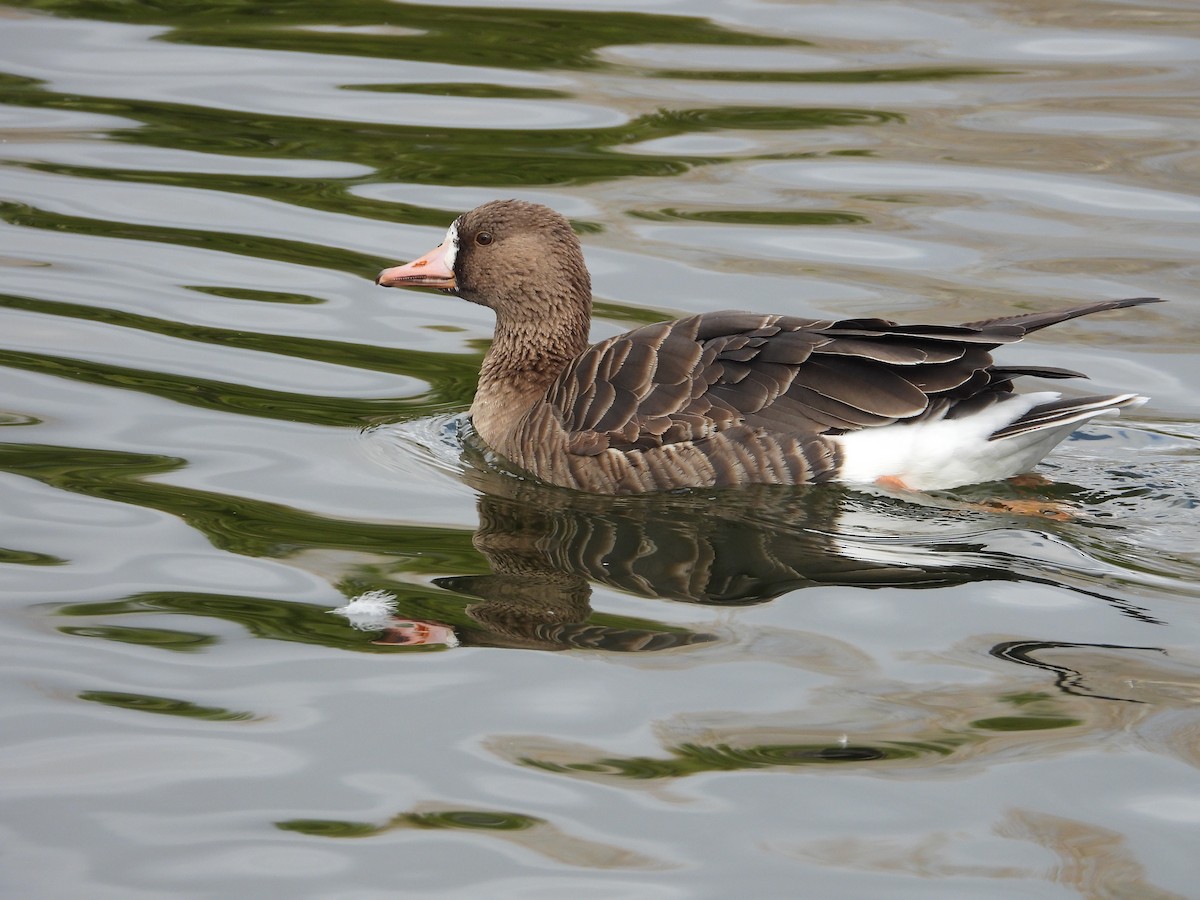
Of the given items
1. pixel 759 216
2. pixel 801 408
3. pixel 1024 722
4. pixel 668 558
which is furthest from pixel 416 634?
pixel 759 216

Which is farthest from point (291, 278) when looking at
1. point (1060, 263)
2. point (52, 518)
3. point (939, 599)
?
point (939, 599)

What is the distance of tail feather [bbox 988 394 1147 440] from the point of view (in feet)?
22.5

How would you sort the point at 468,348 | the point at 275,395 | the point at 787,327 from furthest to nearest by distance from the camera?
1. the point at 468,348
2. the point at 275,395
3. the point at 787,327

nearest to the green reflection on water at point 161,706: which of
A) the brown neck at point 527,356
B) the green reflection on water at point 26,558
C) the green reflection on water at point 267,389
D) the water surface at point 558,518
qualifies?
the water surface at point 558,518

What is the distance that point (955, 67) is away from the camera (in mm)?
14062

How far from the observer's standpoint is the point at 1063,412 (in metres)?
6.97

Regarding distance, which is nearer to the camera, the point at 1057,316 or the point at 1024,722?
the point at 1024,722

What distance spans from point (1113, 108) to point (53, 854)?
11.2 metres

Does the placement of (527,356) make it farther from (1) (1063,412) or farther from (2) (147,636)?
(2) (147,636)

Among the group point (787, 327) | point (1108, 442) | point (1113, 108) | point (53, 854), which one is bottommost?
point (53, 854)

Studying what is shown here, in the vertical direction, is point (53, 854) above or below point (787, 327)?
below

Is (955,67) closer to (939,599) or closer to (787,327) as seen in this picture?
(787,327)

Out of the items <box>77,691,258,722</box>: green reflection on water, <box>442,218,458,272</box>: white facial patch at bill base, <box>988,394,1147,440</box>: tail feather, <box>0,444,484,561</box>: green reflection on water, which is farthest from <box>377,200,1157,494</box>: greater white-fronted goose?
<box>77,691,258,722</box>: green reflection on water

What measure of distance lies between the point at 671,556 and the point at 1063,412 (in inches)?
70.4
